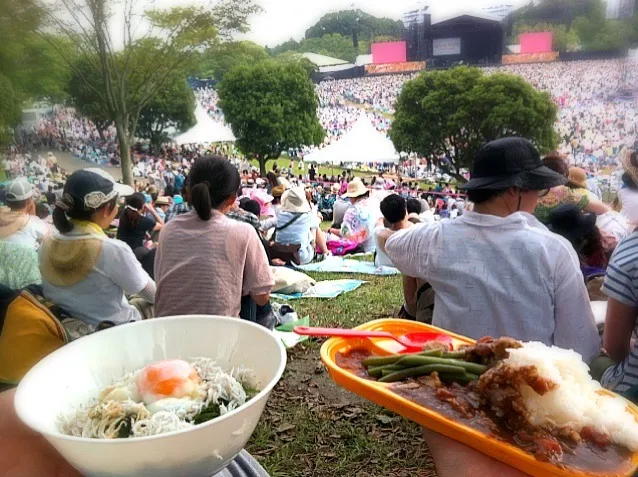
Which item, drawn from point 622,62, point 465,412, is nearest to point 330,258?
point 622,62

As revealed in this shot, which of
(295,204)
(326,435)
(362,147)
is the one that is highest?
(362,147)

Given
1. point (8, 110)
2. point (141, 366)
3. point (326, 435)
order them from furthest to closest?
point (326, 435) → point (8, 110) → point (141, 366)

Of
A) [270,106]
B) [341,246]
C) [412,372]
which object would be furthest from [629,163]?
[341,246]

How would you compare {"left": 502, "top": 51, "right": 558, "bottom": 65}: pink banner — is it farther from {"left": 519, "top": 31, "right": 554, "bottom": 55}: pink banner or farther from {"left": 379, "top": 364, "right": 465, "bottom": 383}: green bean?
{"left": 379, "top": 364, "right": 465, "bottom": 383}: green bean

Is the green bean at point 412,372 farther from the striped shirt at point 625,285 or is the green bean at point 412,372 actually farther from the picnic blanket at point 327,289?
the picnic blanket at point 327,289

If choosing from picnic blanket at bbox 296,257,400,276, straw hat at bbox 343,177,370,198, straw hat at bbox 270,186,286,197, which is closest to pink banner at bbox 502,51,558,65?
straw hat at bbox 343,177,370,198

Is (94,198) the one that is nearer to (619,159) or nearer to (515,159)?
(515,159)

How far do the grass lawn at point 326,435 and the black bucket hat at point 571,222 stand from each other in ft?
3.00

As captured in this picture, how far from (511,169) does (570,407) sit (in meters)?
0.63

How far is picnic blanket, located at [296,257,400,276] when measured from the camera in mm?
3512

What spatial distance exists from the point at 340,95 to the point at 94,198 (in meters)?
0.77

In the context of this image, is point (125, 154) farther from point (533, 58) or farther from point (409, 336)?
point (533, 58)

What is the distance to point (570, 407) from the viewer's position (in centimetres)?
68

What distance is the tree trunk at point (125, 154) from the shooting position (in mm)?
1280
